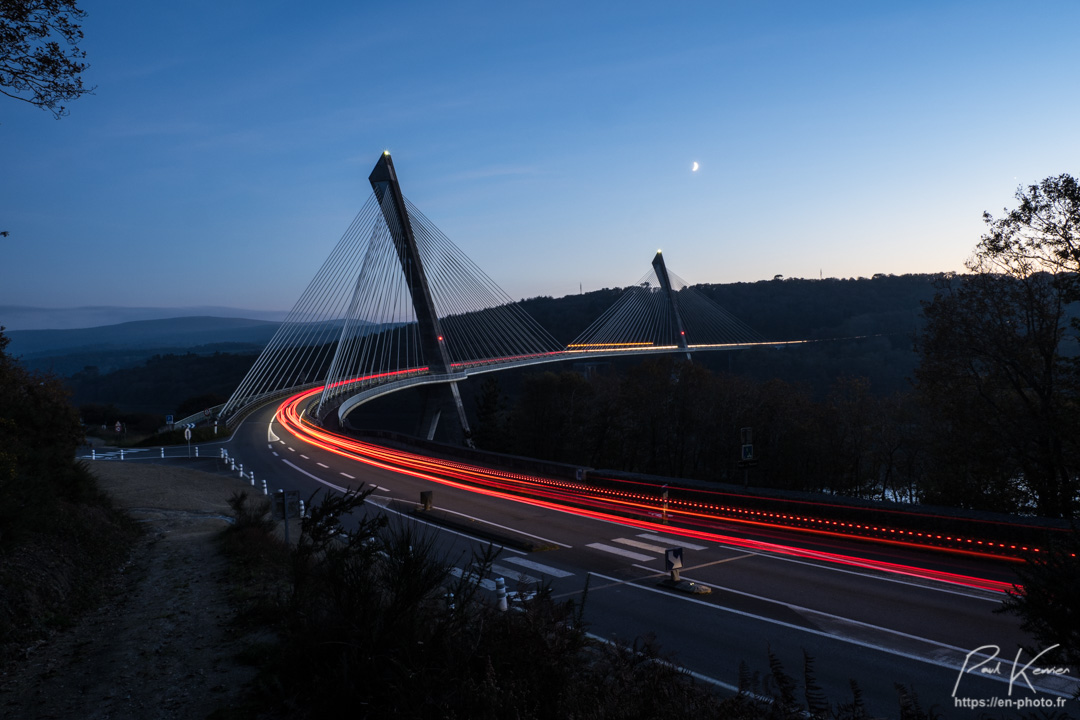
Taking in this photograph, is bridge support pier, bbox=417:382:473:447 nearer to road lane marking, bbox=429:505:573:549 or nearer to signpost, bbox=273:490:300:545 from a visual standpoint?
road lane marking, bbox=429:505:573:549

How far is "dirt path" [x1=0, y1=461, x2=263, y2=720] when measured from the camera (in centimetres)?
677

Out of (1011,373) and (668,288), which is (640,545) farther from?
(668,288)

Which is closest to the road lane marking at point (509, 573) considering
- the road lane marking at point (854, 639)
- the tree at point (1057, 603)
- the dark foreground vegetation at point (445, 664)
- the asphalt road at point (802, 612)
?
the asphalt road at point (802, 612)

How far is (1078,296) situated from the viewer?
1695cm

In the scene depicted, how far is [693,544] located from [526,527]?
4.70 metres

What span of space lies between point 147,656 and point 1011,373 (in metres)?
22.4

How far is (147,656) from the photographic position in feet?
26.9

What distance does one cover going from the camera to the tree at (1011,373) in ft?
57.3

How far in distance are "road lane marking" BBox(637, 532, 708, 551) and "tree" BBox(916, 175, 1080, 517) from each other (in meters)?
9.41

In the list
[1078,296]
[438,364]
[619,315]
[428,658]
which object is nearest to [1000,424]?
[1078,296]

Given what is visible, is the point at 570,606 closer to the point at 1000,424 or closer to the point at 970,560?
the point at 970,560

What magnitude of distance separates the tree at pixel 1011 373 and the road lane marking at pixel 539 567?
13274mm

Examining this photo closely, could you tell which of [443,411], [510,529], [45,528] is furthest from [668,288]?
[45,528]

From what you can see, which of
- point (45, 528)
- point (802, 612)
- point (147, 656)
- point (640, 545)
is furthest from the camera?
point (640, 545)
